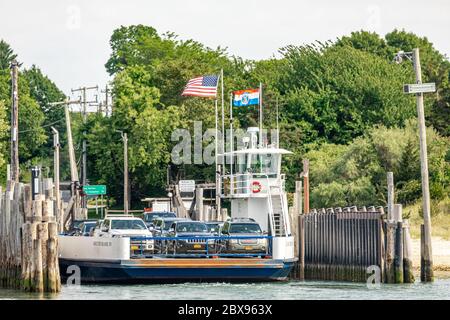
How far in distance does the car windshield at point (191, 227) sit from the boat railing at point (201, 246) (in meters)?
1.52

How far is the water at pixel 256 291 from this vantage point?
42.8 meters

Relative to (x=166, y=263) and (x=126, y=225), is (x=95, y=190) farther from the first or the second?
(x=166, y=263)

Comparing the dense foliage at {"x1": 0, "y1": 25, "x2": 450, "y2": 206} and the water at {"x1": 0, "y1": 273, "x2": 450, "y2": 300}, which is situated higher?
the dense foliage at {"x1": 0, "y1": 25, "x2": 450, "y2": 206}

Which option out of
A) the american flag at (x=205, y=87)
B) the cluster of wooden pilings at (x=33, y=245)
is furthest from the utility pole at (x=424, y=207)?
the american flag at (x=205, y=87)

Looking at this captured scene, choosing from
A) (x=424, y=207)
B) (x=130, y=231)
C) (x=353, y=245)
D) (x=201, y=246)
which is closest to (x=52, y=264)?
(x=130, y=231)

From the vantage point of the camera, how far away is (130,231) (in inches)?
1929

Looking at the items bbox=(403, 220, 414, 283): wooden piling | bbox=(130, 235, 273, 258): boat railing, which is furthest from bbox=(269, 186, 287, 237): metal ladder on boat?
bbox=(403, 220, 414, 283): wooden piling

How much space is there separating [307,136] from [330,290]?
1834 inches

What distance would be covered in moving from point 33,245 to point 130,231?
628 centimetres

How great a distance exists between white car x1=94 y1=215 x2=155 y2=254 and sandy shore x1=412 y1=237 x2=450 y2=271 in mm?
12104

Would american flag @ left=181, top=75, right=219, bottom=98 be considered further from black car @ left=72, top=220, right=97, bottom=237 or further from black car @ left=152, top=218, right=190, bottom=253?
black car @ left=72, top=220, right=97, bottom=237

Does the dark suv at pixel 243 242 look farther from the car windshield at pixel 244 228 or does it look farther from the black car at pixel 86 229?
the black car at pixel 86 229

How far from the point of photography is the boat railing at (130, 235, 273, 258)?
4800cm
